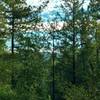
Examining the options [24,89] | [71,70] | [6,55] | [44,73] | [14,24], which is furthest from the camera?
[71,70]

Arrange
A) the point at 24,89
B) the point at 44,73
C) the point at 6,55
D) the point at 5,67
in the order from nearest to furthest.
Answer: the point at 24,89 → the point at 5,67 → the point at 6,55 → the point at 44,73

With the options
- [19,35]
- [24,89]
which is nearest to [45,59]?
[19,35]

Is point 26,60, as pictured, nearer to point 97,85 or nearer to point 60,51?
point 60,51

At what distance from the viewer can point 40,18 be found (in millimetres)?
44156

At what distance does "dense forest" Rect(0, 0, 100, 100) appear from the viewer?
131 feet

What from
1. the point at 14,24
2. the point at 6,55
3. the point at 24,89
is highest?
the point at 14,24

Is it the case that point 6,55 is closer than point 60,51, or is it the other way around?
point 6,55

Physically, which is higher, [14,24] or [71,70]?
[14,24]

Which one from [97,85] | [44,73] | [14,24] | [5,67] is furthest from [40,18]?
[97,85]

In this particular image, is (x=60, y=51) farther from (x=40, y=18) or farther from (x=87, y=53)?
(x=40, y=18)

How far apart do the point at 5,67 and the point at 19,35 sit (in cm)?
823

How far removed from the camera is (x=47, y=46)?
166ft

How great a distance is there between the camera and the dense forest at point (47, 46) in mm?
39825

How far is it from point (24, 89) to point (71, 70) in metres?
17.8
